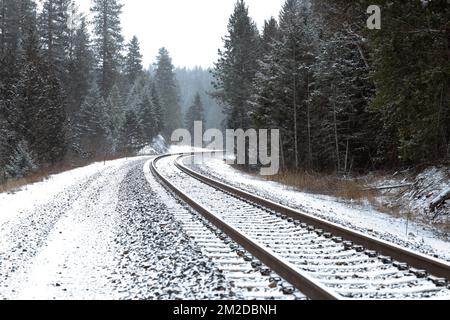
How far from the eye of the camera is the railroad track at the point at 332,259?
464 centimetres

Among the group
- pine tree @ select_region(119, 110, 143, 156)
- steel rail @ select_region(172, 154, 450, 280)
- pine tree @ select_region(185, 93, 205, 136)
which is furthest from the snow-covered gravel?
pine tree @ select_region(185, 93, 205, 136)

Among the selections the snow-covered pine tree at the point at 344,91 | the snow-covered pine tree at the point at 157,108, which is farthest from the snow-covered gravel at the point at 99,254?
the snow-covered pine tree at the point at 157,108

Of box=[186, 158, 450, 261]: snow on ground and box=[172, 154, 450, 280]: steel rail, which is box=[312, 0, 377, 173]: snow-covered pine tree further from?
box=[172, 154, 450, 280]: steel rail

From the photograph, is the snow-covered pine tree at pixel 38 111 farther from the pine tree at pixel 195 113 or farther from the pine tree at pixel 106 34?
the pine tree at pixel 195 113

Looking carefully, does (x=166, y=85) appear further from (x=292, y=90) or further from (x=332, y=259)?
(x=332, y=259)

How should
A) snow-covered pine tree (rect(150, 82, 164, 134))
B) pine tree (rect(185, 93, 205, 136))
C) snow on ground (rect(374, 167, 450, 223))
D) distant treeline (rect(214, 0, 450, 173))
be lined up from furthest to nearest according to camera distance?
pine tree (rect(185, 93, 205, 136)) → snow-covered pine tree (rect(150, 82, 164, 134)) → snow on ground (rect(374, 167, 450, 223)) → distant treeline (rect(214, 0, 450, 173))

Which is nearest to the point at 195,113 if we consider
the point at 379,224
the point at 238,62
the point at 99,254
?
the point at 238,62

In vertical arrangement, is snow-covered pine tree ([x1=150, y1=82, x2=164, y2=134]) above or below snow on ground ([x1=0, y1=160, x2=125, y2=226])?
above

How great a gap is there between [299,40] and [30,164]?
16.7 m

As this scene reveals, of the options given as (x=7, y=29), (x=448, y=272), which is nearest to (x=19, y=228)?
(x=448, y=272)

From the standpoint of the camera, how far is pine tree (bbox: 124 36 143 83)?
261ft

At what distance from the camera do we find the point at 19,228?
896 centimetres

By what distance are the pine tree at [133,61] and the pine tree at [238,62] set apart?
143ft

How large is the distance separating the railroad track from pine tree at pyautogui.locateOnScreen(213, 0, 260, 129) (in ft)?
96.8
